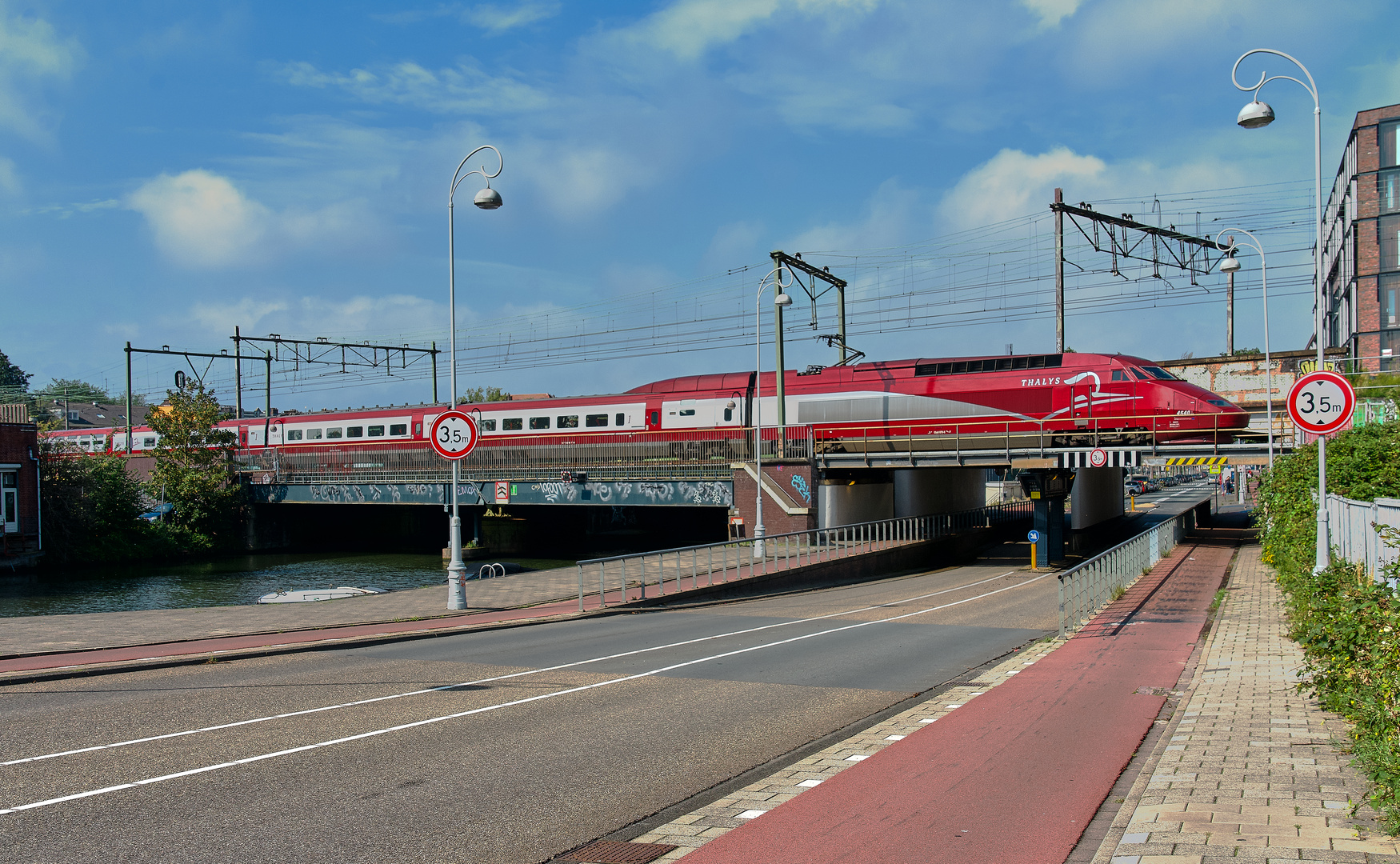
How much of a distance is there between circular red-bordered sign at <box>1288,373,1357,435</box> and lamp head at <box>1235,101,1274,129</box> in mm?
5119

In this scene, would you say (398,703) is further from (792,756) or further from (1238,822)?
(1238,822)

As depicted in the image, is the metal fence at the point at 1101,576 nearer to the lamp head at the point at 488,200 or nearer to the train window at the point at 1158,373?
the train window at the point at 1158,373

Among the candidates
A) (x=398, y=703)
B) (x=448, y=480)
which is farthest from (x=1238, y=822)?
(x=448, y=480)

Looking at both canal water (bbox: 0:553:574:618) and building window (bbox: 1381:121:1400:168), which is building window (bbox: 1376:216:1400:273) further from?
canal water (bbox: 0:553:574:618)

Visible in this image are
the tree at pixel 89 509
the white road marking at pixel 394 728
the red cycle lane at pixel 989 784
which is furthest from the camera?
the tree at pixel 89 509

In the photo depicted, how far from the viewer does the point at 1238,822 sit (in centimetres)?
571

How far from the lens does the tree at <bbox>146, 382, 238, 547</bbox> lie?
48.2 metres

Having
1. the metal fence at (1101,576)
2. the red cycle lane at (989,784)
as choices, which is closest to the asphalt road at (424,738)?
the red cycle lane at (989,784)

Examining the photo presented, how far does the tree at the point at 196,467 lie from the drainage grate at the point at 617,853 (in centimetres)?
4902

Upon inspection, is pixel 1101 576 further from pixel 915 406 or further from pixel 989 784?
pixel 915 406

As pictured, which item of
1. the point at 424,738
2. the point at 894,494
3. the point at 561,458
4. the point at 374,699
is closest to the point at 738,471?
the point at 894,494

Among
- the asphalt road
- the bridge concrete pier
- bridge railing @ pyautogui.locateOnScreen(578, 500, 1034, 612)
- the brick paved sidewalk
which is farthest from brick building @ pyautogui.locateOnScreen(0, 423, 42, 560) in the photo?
the bridge concrete pier

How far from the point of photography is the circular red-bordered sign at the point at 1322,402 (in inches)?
492

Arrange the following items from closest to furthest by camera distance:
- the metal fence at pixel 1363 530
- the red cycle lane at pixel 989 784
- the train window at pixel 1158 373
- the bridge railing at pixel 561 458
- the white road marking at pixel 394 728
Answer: the red cycle lane at pixel 989 784, the white road marking at pixel 394 728, the metal fence at pixel 1363 530, the train window at pixel 1158 373, the bridge railing at pixel 561 458
